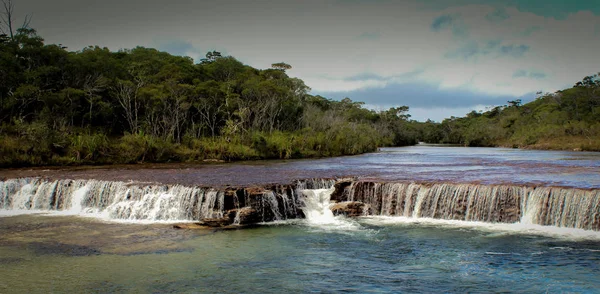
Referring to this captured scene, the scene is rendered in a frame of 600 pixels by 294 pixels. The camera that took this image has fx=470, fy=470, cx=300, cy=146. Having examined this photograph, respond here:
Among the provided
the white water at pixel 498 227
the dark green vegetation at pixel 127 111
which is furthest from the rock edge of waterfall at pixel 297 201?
the dark green vegetation at pixel 127 111

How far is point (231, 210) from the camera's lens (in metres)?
16.8

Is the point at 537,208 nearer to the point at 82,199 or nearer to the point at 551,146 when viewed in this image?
the point at 82,199

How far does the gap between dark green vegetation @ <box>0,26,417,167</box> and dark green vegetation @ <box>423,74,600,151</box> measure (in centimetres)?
2992

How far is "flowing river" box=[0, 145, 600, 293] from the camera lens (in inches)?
393

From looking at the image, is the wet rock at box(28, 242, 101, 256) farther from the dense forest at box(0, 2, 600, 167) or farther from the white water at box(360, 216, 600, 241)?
the dense forest at box(0, 2, 600, 167)

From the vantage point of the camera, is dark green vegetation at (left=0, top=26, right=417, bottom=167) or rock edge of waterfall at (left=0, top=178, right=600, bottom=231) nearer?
rock edge of waterfall at (left=0, top=178, right=600, bottom=231)

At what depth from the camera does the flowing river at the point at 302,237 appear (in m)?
9.98

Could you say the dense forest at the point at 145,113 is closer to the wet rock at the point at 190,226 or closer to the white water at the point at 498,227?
the wet rock at the point at 190,226

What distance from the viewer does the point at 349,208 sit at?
17.9 meters

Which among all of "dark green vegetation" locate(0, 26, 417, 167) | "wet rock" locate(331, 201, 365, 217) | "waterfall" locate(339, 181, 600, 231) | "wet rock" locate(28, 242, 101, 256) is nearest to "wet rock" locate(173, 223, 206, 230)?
"wet rock" locate(28, 242, 101, 256)

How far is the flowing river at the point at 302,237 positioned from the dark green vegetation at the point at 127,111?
1280 centimetres

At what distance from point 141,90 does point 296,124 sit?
2659cm

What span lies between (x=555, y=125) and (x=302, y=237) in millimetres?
73707

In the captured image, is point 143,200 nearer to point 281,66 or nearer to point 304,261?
point 304,261
